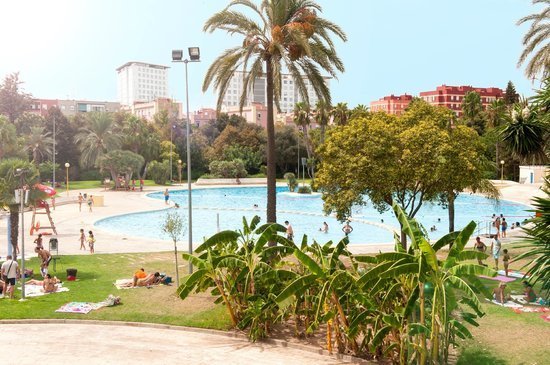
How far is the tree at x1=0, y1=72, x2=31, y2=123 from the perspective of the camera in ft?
269

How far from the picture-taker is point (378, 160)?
68.0ft

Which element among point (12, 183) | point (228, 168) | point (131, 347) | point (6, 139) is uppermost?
point (6, 139)

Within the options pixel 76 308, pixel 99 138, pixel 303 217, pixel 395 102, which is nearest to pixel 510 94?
pixel 303 217

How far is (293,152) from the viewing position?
85.1 m

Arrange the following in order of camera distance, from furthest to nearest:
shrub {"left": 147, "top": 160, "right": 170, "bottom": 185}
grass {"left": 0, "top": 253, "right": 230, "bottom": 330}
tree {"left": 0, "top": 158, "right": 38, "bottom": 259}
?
shrub {"left": 147, "top": 160, "right": 170, "bottom": 185}
tree {"left": 0, "top": 158, "right": 38, "bottom": 259}
grass {"left": 0, "top": 253, "right": 230, "bottom": 330}

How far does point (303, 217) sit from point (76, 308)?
95.6ft

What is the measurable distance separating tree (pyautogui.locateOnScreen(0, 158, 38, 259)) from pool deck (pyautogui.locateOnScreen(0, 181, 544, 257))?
3.95m

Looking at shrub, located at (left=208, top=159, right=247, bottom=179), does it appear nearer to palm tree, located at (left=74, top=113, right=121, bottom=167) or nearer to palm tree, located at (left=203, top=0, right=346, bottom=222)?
palm tree, located at (left=74, top=113, right=121, bottom=167)

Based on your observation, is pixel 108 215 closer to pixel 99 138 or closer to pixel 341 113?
pixel 99 138

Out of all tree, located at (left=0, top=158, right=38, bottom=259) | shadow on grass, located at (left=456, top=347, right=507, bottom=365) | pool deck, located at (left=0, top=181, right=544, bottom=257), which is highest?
tree, located at (left=0, top=158, right=38, bottom=259)

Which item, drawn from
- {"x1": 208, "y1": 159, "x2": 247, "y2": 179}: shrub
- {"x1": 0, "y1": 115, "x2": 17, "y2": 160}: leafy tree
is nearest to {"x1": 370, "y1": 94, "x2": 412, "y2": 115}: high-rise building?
{"x1": 208, "y1": 159, "x2": 247, "y2": 179}: shrub

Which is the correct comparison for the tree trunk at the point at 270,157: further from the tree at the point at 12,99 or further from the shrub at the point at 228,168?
the tree at the point at 12,99

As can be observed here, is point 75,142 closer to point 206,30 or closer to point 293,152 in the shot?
point 293,152

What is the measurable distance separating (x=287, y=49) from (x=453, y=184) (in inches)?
318
